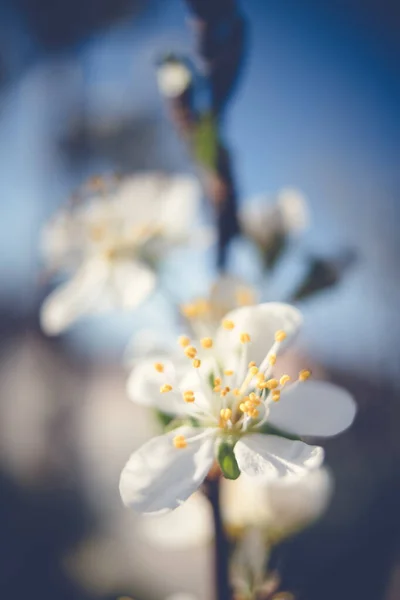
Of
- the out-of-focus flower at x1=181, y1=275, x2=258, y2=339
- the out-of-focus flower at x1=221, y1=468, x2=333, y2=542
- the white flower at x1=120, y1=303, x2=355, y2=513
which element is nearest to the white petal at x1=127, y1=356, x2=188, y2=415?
the white flower at x1=120, y1=303, x2=355, y2=513

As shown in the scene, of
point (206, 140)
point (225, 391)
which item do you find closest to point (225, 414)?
point (225, 391)

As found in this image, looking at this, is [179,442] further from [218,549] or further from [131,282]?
[131,282]

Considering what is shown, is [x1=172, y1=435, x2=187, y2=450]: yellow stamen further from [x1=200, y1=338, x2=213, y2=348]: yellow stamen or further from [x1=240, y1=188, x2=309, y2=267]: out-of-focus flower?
[x1=240, y1=188, x2=309, y2=267]: out-of-focus flower

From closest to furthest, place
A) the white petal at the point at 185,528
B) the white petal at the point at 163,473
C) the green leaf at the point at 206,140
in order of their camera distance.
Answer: the white petal at the point at 163,473 < the green leaf at the point at 206,140 < the white petal at the point at 185,528

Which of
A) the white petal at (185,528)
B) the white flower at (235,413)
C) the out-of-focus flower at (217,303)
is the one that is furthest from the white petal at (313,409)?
the white petal at (185,528)

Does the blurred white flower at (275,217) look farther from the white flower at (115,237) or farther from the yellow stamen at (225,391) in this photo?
the yellow stamen at (225,391)

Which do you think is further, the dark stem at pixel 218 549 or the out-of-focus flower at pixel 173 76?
the out-of-focus flower at pixel 173 76
